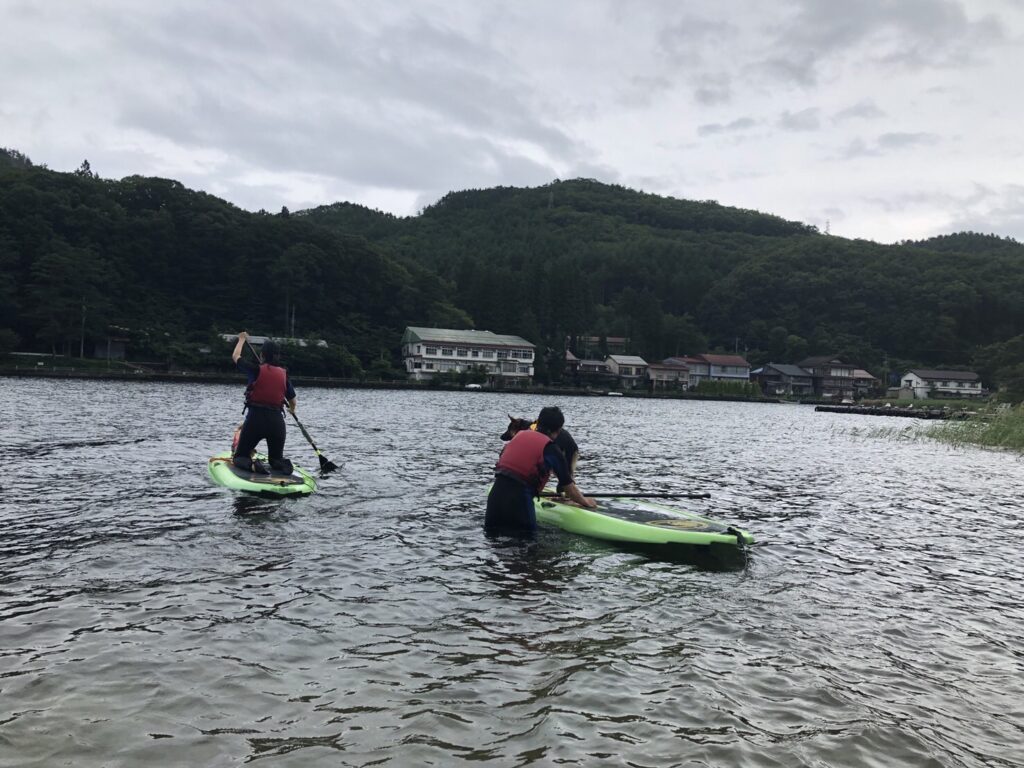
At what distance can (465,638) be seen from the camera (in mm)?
7062

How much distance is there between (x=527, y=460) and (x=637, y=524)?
2.14m

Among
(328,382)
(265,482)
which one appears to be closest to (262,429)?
(265,482)

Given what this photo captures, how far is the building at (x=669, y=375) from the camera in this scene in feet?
424

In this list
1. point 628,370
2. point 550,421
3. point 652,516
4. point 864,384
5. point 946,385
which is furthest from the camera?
point 864,384

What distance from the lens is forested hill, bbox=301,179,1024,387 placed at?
441 feet

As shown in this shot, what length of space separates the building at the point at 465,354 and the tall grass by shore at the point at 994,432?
73752mm

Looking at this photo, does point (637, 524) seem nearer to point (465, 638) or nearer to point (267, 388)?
point (465, 638)

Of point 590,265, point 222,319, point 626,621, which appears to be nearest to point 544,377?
point 222,319

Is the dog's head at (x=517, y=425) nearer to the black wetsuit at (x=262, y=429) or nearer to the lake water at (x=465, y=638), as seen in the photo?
the lake water at (x=465, y=638)

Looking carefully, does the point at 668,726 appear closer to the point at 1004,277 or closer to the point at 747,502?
the point at 747,502

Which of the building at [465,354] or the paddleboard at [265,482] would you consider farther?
the building at [465,354]

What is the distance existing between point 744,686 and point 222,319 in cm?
11446

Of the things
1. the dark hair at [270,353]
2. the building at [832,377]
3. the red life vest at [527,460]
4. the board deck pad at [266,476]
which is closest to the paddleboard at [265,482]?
the board deck pad at [266,476]

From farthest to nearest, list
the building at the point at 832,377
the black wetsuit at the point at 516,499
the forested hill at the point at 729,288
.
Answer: the building at the point at 832,377, the forested hill at the point at 729,288, the black wetsuit at the point at 516,499
